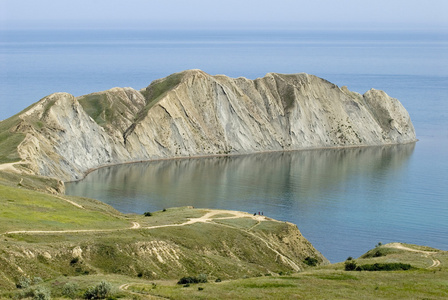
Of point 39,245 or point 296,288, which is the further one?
point 39,245

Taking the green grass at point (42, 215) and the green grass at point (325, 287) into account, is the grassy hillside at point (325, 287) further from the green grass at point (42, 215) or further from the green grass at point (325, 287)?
the green grass at point (42, 215)

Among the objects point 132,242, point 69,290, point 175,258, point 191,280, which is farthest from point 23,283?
point 175,258

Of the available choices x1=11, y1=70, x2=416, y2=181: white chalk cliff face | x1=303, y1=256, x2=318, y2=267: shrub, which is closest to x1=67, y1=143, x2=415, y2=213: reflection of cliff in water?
x1=11, y1=70, x2=416, y2=181: white chalk cliff face

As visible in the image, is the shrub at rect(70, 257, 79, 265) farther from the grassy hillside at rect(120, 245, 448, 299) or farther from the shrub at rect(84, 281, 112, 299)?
the shrub at rect(84, 281, 112, 299)

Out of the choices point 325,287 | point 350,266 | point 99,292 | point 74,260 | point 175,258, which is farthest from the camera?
point 175,258

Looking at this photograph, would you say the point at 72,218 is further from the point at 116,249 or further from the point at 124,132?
the point at 124,132

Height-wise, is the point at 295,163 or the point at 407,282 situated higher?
the point at 407,282

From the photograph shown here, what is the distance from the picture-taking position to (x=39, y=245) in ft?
224

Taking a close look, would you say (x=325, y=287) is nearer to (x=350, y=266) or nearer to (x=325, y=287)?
(x=325, y=287)

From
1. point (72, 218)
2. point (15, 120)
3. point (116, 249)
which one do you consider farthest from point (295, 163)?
point (116, 249)

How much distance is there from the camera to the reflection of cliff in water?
134 meters

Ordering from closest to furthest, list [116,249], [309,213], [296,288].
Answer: [296,288], [116,249], [309,213]

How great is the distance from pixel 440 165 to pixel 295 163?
32811 millimetres

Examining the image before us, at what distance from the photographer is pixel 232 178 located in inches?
6196
